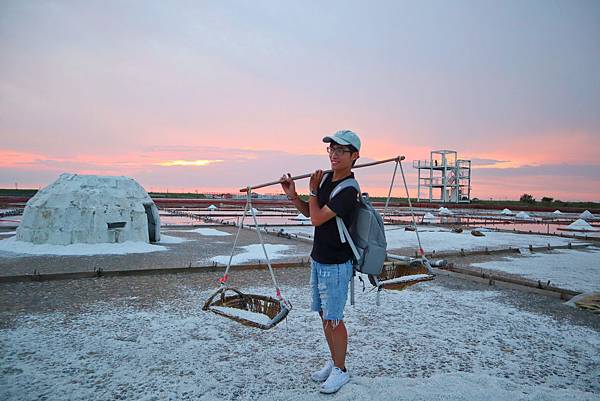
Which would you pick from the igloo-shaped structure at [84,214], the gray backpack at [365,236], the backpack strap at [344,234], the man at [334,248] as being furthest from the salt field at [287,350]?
the igloo-shaped structure at [84,214]

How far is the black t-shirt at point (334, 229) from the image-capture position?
336cm

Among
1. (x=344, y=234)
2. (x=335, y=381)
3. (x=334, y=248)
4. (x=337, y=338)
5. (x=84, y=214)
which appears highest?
(x=344, y=234)

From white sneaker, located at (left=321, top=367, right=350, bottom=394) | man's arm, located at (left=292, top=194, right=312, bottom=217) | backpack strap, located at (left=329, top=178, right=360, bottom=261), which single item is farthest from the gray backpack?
white sneaker, located at (left=321, top=367, right=350, bottom=394)

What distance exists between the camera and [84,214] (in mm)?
12812

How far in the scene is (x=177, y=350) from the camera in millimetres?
4512

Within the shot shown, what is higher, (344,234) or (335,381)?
(344,234)

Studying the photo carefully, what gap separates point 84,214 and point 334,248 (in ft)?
38.3

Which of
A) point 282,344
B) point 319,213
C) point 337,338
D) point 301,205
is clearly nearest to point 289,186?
point 301,205

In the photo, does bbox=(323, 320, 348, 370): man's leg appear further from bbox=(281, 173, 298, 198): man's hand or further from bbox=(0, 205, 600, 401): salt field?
bbox=(281, 173, 298, 198): man's hand

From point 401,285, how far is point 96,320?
160 inches

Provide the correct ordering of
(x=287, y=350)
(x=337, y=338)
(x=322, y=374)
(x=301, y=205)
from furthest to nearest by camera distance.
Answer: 1. (x=287, y=350)
2. (x=301, y=205)
3. (x=322, y=374)
4. (x=337, y=338)

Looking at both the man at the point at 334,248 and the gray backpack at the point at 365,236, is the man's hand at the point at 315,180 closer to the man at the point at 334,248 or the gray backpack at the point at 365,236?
the man at the point at 334,248

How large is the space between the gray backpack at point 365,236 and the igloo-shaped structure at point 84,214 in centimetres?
1138

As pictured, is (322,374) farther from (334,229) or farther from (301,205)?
(301,205)
